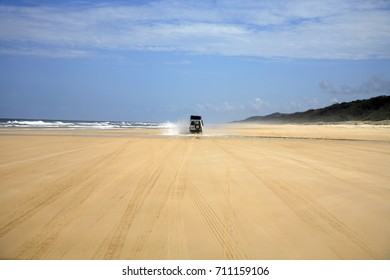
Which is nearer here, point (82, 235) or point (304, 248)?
point (304, 248)

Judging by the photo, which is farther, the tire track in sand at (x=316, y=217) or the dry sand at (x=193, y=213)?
the tire track in sand at (x=316, y=217)

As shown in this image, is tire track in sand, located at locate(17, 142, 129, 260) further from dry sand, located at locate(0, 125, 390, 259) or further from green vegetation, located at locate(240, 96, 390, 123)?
green vegetation, located at locate(240, 96, 390, 123)

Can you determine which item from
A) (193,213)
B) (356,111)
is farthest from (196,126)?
(356,111)

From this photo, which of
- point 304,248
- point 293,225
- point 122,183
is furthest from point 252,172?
point 304,248

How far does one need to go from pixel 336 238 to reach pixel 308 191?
2.81 m

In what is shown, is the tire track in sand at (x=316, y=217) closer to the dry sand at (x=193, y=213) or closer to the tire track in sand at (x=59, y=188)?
the dry sand at (x=193, y=213)

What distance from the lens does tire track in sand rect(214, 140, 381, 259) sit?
499cm

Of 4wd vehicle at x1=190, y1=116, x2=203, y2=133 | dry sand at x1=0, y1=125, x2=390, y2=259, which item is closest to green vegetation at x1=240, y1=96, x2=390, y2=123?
4wd vehicle at x1=190, y1=116, x2=203, y2=133

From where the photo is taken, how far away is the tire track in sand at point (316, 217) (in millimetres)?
4992

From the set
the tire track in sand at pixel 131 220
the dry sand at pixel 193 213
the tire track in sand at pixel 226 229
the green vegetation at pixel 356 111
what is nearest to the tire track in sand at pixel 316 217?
the dry sand at pixel 193 213
